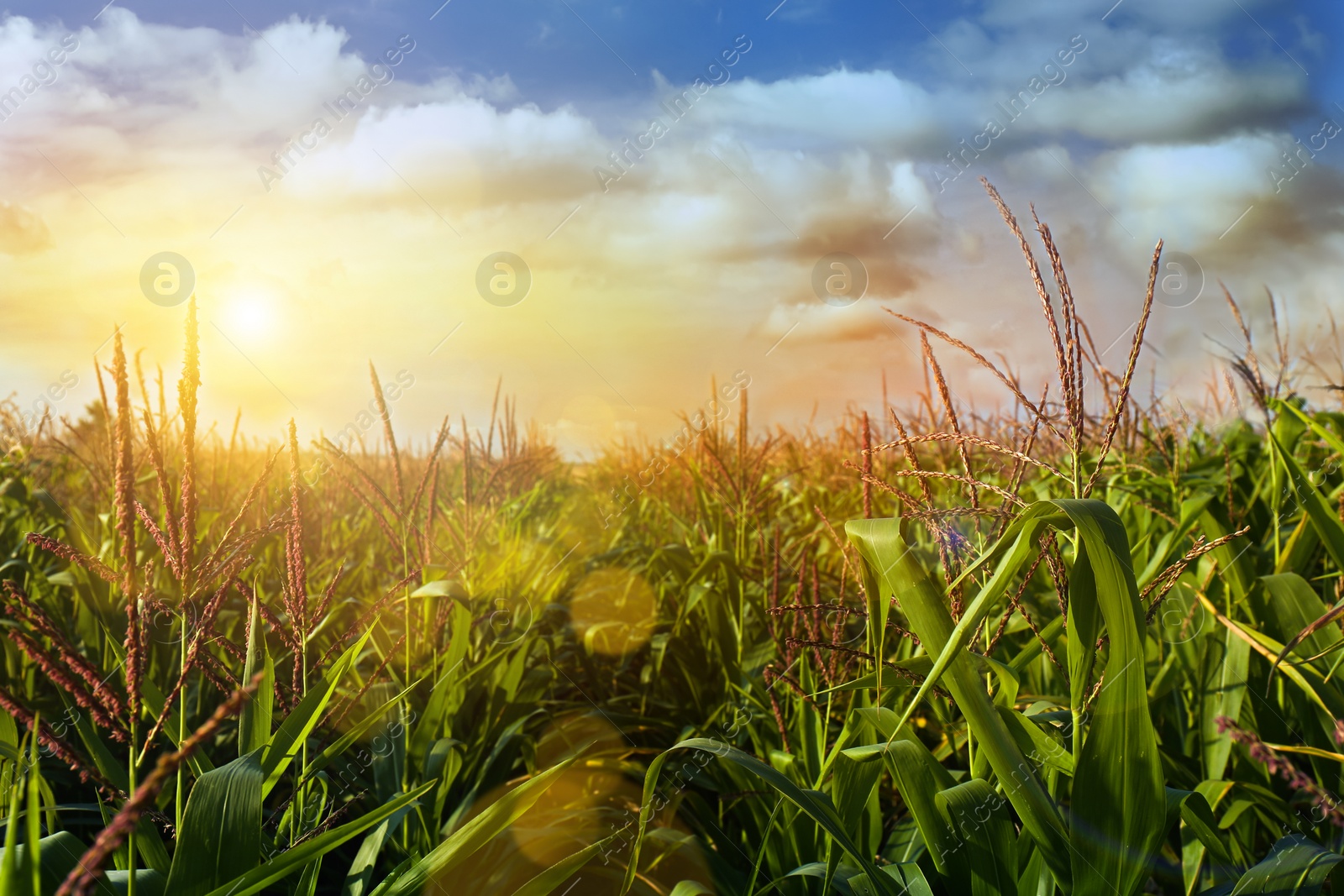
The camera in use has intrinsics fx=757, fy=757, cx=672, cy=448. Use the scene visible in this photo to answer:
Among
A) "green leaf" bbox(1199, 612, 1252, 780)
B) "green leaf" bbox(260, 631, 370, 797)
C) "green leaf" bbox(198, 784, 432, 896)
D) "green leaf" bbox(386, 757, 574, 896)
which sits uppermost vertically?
"green leaf" bbox(260, 631, 370, 797)

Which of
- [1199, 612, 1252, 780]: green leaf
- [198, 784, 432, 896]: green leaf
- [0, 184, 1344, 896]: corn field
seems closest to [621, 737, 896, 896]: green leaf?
[0, 184, 1344, 896]: corn field

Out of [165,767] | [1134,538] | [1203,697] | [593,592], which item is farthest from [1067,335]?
[593,592]

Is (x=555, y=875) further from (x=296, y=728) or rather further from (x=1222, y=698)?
(x=1222, y=698)

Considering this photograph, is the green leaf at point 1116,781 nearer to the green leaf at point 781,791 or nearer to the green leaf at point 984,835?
the green leaf at point 984,835

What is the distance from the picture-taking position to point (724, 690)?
2412mm

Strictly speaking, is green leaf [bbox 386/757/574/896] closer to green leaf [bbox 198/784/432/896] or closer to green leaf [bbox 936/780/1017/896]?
green leaf [bbox 198/784/432/896]

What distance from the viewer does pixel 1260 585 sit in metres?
1.79

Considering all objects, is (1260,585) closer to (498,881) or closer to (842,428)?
A: (498,881)

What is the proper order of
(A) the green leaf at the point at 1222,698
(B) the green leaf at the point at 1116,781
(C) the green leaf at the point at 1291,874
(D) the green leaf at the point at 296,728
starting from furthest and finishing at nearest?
(A) the green leaf at the point at 1222,698
(D) the green leaf at the point at 296,728
(C) the green leaf at the point at 1291,874
(B) the green leaf at the point at 1116,781

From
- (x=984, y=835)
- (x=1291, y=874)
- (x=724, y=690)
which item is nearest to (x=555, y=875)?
(x=984, y=835)

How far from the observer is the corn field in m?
0.87

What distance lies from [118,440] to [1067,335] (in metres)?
1.11

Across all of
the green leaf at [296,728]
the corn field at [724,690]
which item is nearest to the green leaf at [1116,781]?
the corn field at [724,690]

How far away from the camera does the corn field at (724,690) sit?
2.85 ft
